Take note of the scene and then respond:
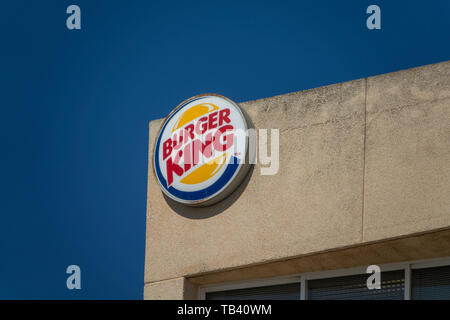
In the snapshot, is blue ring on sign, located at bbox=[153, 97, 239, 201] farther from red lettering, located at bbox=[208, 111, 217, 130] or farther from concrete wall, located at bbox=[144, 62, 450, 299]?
red lettering, located at bbox=[208, 111, 217, 130]

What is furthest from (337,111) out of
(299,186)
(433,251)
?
(433,251)

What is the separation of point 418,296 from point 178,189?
3.58m

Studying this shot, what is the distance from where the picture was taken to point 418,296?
11.9 metres

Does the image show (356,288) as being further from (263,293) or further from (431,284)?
(263,293)

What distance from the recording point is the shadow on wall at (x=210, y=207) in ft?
44.1

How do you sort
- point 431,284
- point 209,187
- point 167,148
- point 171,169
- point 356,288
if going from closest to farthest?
point 431,284, point 356,288, point 209,187, point 171,169, point 167,148

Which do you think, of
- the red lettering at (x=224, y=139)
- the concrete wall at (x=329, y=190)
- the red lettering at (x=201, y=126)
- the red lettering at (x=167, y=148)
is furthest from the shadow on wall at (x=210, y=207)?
the red lettering at (x=201, y=126)

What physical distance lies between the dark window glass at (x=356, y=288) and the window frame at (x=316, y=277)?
51 millimetres

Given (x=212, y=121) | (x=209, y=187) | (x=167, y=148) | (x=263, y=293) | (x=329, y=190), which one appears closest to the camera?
(x=329, y=190)

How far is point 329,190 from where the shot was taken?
498 inches

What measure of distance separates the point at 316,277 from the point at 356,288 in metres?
0.61

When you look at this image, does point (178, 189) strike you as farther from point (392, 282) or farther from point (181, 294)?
point (392, 282)

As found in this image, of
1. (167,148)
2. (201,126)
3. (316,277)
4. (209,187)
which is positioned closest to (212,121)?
(201,126)

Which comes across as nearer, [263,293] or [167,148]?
[263,293]
